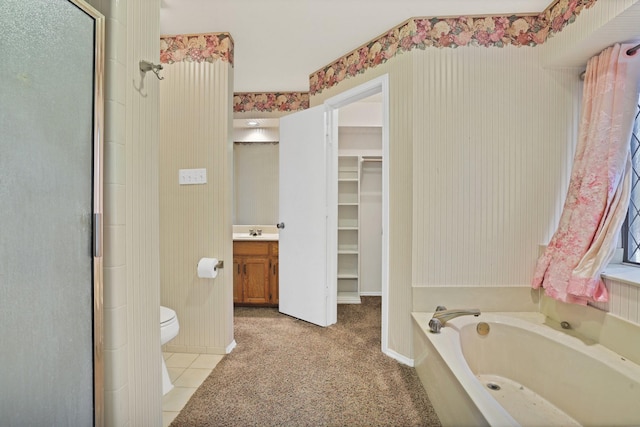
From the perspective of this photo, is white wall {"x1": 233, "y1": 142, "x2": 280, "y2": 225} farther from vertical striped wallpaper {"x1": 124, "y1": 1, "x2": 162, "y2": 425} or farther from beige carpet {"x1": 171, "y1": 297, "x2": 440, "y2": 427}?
vertical striped wallpaper {"x1": 124, "y1": 1, "x2": 162, "y2": 425}

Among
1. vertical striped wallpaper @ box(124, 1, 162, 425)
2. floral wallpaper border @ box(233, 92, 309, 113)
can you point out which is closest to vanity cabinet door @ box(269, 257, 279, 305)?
floral wallpaper border @ box(233, 92, 309, 113)

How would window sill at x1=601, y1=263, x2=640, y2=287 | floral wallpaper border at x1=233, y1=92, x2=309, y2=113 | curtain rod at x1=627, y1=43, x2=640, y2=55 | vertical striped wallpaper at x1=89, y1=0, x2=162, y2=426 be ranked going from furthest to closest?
floral wallpaper border at x1=233, y1=92, x2=309, y2=113
curtain rod at x1=627, y1=43, x2=640, y2=55
window sill at x1=601, y1=263, x2=640, y2=287
vertical striped wallpaper at x1=89, y1=0, x2=162, y2=426

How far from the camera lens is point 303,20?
204cm

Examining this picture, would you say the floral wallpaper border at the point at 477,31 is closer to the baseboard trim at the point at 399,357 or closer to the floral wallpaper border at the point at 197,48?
the floral wallpaper border at the point at 197,48

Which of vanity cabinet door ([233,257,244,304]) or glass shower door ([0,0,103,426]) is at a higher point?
glass shower door ([0,0,103,426])

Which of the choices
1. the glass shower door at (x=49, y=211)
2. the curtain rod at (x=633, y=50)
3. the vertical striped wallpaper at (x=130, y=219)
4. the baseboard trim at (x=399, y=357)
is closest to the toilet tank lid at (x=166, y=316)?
the vertical striped wallpaper at (x=130, y=219)

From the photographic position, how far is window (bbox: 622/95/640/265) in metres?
1.67

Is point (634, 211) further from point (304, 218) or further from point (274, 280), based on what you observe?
point (274, 280)

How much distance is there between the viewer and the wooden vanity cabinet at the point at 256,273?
10.1 feet

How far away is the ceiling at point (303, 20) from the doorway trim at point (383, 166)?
0.37m

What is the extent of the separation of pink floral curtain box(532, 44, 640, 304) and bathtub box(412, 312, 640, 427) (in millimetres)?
284

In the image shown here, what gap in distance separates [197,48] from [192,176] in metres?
0.96

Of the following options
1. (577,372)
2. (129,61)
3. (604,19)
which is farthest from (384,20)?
(577,372)

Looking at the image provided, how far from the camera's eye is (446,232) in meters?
1.97
